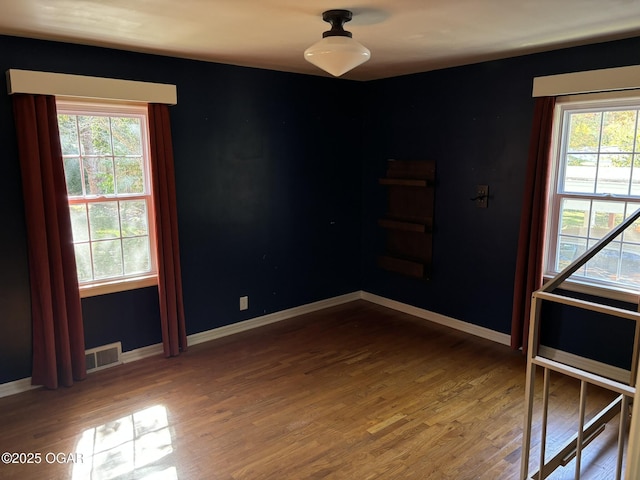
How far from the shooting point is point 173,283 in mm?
3729

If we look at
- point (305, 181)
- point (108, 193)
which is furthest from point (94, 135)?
point (305, 181)

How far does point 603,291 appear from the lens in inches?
131

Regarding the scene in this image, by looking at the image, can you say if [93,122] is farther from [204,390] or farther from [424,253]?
[424,253]

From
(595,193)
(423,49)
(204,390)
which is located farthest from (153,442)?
(595,193)

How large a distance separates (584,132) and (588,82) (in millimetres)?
390

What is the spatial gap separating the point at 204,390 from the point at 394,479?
1482 mm

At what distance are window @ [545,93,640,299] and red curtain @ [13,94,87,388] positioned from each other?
351 cm

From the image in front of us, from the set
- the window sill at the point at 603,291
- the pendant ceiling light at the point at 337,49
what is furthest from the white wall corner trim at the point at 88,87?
the window sill at the point at 603,291

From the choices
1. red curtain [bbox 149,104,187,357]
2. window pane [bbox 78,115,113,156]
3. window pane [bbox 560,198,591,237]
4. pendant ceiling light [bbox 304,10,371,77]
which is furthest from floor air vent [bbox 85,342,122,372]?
window pane [bbox 560,198,591,237]

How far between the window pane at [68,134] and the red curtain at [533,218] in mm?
3322

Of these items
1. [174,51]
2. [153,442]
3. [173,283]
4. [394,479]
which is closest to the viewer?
[394,479]

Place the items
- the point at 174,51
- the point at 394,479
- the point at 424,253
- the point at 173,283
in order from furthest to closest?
the point at 424,253, the point at 173,283, the point at 174,51, the point at 394,479

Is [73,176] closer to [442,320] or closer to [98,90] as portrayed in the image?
[98,90]

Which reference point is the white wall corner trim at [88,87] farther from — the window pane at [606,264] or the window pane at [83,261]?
the window pane at [606,264]
